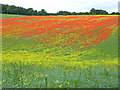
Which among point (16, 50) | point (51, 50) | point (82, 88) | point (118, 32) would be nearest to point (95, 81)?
point (82, 88)

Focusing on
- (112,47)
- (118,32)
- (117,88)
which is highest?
(118,32)

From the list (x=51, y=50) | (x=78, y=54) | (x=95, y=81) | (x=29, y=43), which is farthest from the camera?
(x=29, y=43)

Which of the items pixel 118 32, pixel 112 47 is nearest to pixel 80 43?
pixel 112 47

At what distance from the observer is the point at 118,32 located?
20.7m

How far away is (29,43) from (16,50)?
2.84 meters

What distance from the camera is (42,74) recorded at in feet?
28.0

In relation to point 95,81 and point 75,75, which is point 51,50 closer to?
point 75,75

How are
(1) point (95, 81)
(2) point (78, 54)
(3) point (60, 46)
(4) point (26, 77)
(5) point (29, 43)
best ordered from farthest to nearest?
(5) point (29, 43)
(3) point (60, 46)
(2) point (78, 54)
(4) point (26, 77)
(1) point (95, 81)

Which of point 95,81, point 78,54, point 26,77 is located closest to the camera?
point 95,81

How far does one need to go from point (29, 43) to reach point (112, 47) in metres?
11.2

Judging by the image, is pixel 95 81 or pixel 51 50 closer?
pixel 95 81

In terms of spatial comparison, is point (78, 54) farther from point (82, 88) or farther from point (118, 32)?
point (118, 32)

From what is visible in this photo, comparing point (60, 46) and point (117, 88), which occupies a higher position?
point (60, 46)

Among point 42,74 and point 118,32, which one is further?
point 118,32
